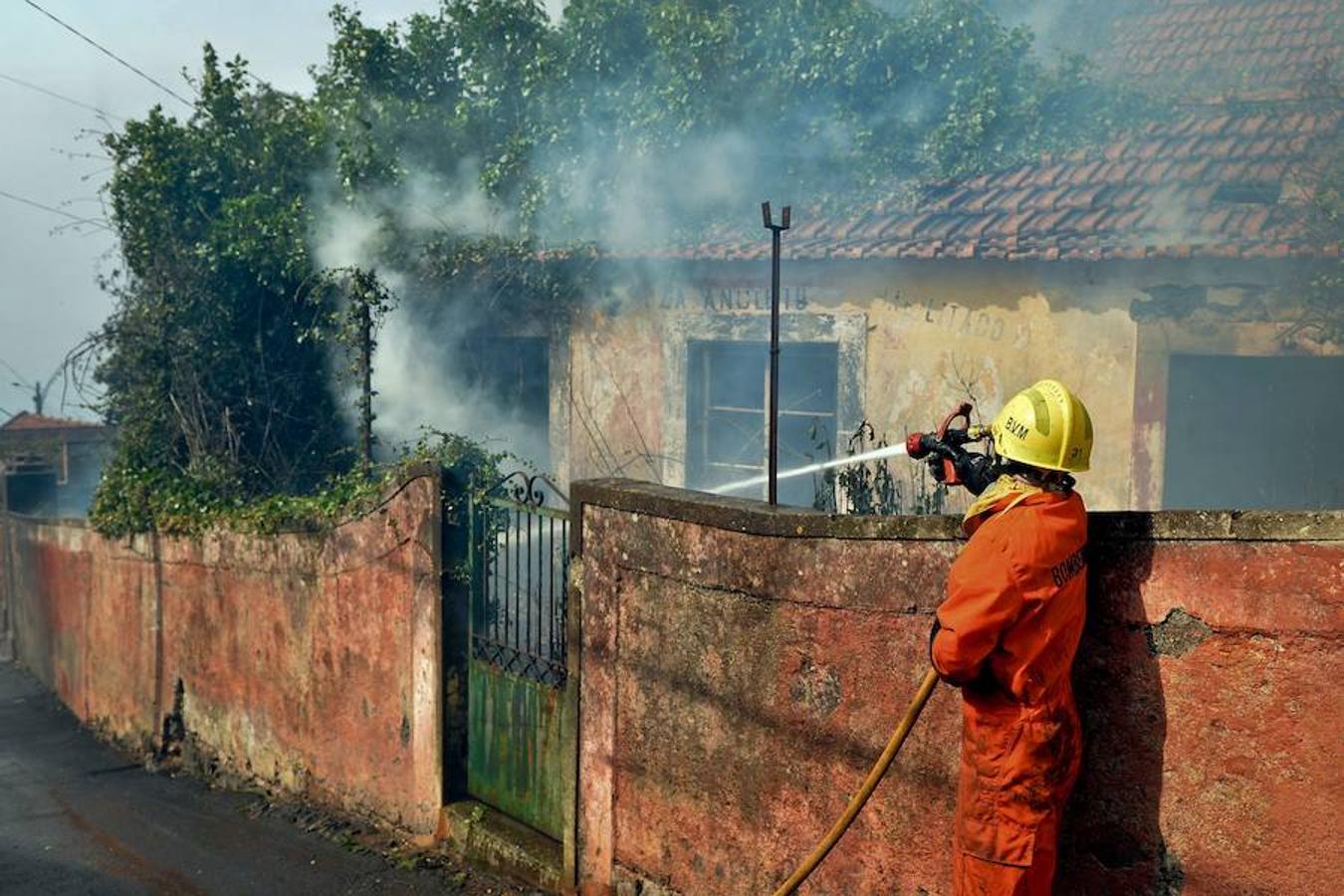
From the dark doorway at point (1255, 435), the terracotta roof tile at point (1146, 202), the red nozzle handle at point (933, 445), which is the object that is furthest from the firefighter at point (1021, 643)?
the dark doorway at point (1255, 435)

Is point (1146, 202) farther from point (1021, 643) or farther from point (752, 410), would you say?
point (1021, 643)

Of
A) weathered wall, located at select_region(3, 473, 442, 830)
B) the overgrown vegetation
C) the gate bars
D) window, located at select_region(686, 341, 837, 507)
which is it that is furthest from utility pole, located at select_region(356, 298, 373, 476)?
window, located at select_region(686, 341, 837, 507)

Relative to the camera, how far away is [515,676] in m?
6.81

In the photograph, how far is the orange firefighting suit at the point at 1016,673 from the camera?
3438mm

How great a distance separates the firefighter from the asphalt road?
3.69m

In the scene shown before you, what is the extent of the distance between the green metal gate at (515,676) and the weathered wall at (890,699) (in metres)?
0.52

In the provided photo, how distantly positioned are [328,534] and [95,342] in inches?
202

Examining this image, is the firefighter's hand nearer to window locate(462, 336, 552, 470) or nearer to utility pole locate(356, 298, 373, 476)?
utility pole locate(356, 298, 373, 476)

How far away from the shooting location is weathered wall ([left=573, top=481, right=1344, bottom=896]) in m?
3.47

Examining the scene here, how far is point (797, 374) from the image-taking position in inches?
455

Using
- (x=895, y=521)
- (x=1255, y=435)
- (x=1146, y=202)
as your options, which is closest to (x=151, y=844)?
(x=895, y=521)

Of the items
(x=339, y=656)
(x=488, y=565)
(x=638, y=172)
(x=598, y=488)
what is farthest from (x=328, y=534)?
(x=638, y=172)

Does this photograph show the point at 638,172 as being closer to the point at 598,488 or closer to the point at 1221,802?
the point at 598,488

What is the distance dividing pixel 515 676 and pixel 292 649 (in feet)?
9.09
